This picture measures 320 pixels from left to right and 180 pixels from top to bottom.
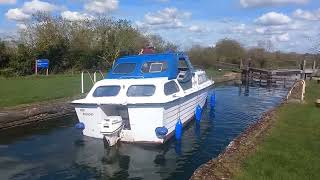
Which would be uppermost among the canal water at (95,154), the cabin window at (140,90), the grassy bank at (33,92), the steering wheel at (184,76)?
the steering wheel at (184,76)

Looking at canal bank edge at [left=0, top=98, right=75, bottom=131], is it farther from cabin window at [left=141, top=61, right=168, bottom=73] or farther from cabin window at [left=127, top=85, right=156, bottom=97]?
cabin window at [left=127, top=85, right=156, bottom=97]

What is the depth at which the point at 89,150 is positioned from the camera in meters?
14.9

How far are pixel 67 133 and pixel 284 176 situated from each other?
34.7 ft

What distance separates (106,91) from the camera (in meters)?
16.6

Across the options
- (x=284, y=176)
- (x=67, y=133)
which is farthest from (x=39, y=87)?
(x=284, y=176)

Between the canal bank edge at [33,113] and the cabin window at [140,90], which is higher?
the cabin window at [140,90]

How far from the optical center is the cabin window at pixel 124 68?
1889 centimetres

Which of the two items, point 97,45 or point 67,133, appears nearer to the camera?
point 67,133

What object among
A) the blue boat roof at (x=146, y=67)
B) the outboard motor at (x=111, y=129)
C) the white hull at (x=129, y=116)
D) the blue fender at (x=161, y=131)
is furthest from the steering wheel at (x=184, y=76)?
the outboard motor at (x=111, y=129)

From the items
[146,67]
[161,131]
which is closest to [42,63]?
[146,67]

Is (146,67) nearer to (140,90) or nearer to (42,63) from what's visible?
(140,90)

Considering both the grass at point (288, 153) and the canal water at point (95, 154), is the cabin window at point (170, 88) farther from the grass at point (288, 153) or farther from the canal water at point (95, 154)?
the grass at point (288, 153)

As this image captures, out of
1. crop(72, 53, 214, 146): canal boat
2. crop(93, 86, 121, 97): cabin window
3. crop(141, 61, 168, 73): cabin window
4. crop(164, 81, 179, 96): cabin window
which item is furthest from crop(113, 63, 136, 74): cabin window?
crop(93, 86, 121, 97): cabin window

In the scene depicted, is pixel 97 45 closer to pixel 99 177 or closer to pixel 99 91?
pixel 99 91
